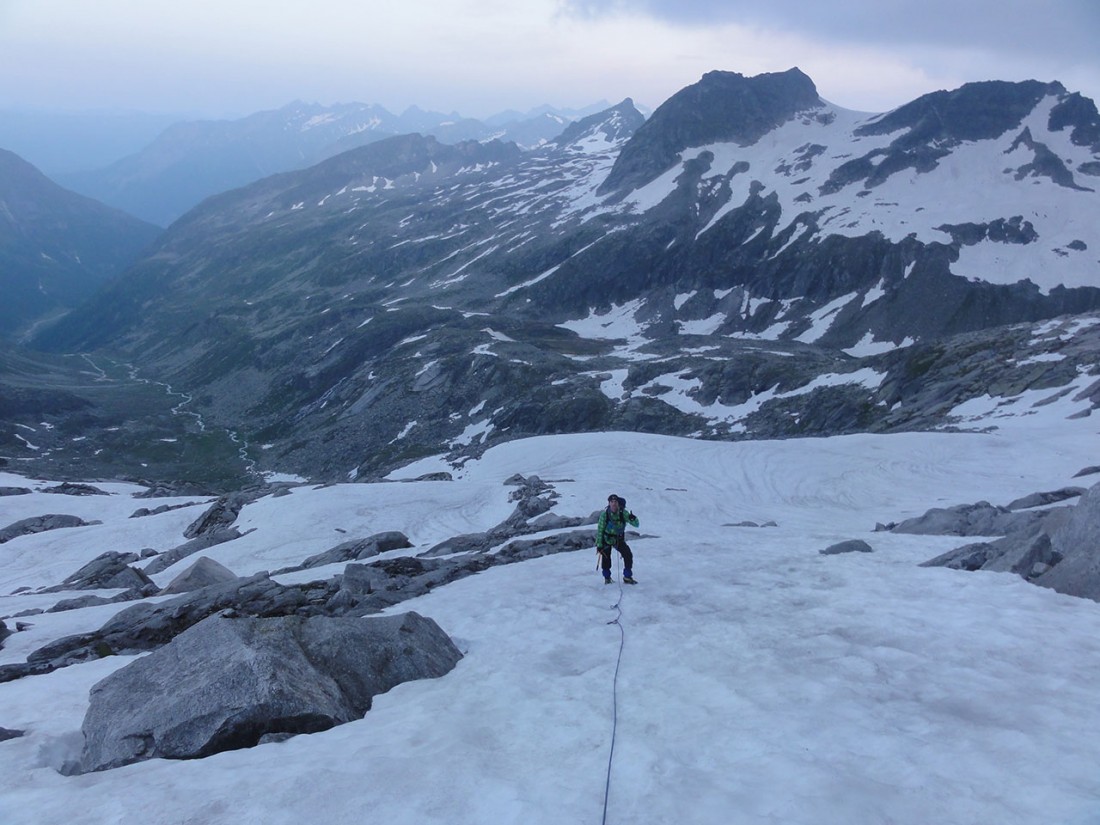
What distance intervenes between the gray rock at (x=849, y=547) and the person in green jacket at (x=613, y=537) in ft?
18.7

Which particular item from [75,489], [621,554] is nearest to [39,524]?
[75,489]

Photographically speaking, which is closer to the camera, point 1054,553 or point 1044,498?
point 1054,553

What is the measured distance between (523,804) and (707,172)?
193060 millimetres

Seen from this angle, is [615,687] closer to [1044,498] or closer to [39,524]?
[1044,498]

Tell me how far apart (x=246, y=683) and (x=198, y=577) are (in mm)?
15329

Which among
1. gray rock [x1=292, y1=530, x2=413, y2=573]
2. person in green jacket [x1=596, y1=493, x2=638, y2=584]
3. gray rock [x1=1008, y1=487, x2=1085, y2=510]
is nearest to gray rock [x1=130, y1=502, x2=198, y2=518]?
gray rock [x1=292, y1=530, x2=413, y2=573]

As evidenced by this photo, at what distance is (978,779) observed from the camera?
7414 mm

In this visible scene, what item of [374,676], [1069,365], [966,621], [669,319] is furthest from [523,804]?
[669,319]

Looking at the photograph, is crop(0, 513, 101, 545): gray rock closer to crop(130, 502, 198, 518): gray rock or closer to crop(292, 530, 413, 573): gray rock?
crop(130, 502, 198, 518): gray rock

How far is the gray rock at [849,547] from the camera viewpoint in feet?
61.5

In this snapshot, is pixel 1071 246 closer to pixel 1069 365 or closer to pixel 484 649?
pixel 1069 365

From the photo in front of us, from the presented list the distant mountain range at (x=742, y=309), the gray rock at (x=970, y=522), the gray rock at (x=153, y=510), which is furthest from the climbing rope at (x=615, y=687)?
the distant mountain range at (x=742, y=309)

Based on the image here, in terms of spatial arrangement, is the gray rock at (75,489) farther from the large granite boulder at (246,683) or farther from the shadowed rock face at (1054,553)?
the shadowed rock face at (1054,553)

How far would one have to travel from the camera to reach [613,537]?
1700cm
